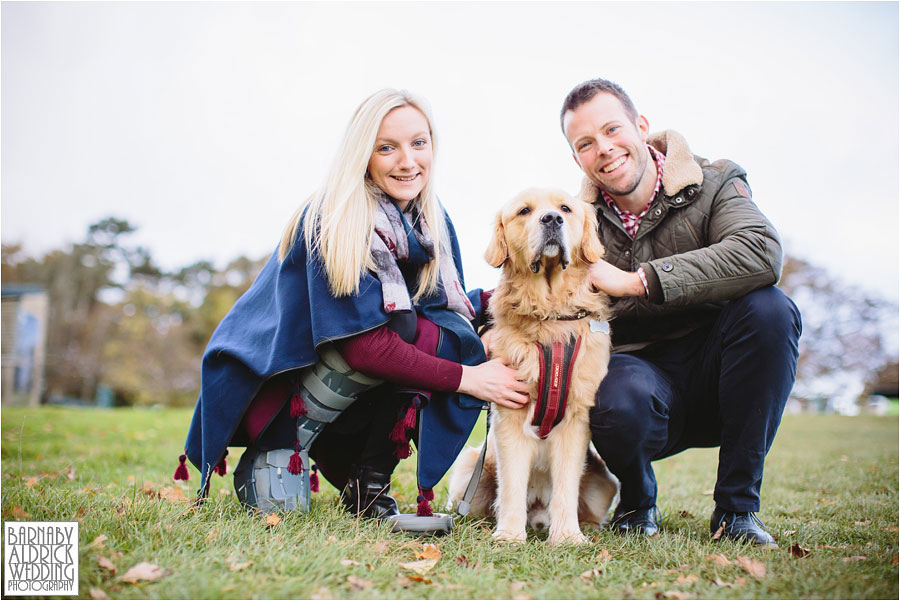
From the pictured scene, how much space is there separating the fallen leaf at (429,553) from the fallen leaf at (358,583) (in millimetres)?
323

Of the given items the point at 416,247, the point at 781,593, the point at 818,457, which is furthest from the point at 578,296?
the point at 818,457

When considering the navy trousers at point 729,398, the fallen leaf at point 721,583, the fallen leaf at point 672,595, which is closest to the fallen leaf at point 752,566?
the fallen leaf at point 721,583

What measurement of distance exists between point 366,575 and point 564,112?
2.21 meters

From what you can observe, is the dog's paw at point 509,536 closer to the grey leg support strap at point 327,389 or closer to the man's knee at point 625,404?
the man's knee at point 625,404

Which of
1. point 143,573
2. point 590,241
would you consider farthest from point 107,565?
point 590,241

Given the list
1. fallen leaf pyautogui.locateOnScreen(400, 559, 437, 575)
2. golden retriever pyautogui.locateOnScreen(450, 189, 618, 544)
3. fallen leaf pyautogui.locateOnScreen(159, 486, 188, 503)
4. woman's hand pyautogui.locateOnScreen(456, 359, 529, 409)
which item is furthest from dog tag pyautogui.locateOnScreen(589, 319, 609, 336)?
fallen leaf pyautogui.locateOnScreen(159, 486, 188, 503)

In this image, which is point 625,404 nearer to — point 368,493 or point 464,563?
point 464,563

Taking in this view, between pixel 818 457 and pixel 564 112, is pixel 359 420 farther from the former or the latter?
pixel 818 457

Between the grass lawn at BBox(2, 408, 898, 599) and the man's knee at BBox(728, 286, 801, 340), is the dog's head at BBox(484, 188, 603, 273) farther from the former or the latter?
the grass lawn at BBox(2, 408, 898, 599)

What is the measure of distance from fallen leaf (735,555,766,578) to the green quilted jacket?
960mm

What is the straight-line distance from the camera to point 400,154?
2688 millimetres

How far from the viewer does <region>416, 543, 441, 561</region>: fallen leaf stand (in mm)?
2061

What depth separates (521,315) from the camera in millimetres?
2877

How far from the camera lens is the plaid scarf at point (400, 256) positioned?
7.98ft
